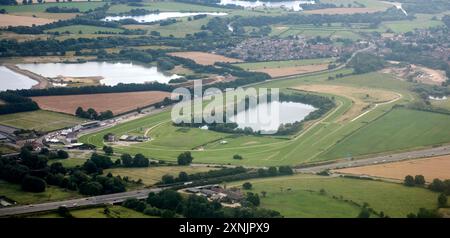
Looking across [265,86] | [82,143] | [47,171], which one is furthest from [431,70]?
[47,171]

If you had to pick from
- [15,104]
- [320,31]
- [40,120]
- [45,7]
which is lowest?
[40,120]

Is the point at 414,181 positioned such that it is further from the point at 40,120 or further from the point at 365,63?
the point at 365,63

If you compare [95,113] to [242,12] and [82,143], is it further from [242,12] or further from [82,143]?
[242,12]

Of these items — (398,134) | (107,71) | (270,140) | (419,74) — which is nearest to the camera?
(270,140)

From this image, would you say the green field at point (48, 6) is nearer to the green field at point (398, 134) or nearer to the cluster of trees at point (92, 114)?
the cluster of trees at point (92, 114)

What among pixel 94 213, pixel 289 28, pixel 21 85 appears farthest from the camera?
pixel 289 28

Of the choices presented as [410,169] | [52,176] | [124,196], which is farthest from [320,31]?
[124,196]

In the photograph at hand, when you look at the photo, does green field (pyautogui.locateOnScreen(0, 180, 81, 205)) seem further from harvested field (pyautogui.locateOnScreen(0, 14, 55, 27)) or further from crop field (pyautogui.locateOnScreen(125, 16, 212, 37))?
harvested field (pyautogui.locateOnScreen(0, 14, 55, 27))
